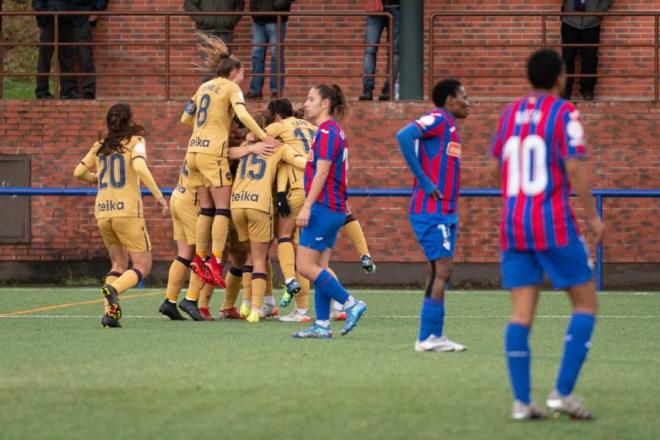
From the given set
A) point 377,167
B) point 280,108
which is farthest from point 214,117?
point 377,167

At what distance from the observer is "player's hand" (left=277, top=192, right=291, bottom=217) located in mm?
12523

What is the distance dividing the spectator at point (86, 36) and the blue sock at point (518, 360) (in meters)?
14.0

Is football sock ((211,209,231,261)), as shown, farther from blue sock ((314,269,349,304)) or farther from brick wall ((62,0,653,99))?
brick wall ((62,0,653,99))

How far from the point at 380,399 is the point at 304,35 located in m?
13.6

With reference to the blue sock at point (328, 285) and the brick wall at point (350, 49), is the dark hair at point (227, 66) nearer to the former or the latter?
the blue sock at point (328, 285)

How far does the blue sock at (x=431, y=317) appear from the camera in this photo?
9477 millimetres

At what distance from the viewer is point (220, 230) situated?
40.5ft

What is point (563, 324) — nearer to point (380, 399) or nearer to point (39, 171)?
point (380, 399)

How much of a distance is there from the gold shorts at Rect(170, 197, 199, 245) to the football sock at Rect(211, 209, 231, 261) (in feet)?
0.84

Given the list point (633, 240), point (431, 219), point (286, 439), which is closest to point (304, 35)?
point (633, 240)

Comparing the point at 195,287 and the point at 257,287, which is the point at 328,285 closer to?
the point at 257,287

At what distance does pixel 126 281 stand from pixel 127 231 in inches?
16.8

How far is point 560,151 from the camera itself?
654cm

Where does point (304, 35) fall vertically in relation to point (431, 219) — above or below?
above
